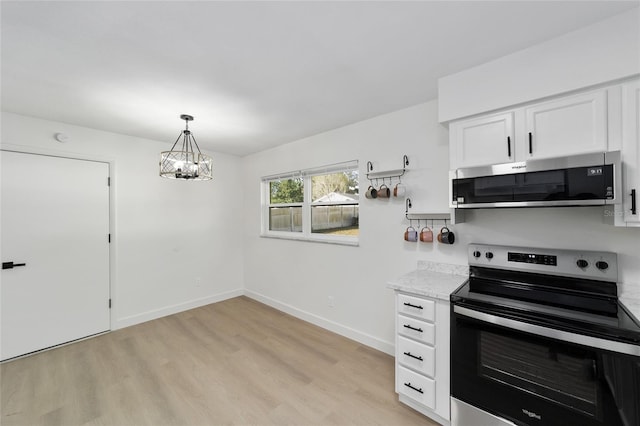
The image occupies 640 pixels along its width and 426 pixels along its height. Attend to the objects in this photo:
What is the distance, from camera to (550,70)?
1.57 meters

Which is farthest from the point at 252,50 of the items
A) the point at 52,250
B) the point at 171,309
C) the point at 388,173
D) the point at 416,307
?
the point at 171,309

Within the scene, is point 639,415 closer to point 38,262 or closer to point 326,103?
point 326,103

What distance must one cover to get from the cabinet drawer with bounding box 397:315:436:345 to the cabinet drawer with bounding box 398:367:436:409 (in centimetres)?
27

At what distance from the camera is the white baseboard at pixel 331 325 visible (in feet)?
9.04

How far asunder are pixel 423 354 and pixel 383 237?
1.16m

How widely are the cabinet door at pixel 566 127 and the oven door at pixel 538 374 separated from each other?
3.35 feet

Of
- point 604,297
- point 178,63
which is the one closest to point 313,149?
point 178,63

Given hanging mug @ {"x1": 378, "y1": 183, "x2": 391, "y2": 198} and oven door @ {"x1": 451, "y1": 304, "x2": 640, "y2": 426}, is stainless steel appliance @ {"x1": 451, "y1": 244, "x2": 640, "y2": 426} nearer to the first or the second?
oven door @ {"x1": 451, "y1": 304, "x2": 640, "y2": 426}

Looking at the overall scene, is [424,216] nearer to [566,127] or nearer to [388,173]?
[388,173]

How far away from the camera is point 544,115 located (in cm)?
160

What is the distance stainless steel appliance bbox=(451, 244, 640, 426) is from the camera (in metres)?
1.24

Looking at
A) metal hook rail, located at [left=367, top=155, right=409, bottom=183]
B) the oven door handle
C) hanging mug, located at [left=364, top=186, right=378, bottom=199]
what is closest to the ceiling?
metal hook rail, located at [left=367, top=155, right=409, bottom=183]

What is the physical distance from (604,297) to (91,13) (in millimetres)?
3283

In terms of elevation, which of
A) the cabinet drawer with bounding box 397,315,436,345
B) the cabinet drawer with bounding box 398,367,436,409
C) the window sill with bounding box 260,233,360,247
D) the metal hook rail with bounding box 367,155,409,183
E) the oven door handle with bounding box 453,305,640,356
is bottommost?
the cabinet drawer with bounding box 398,367,436,409
